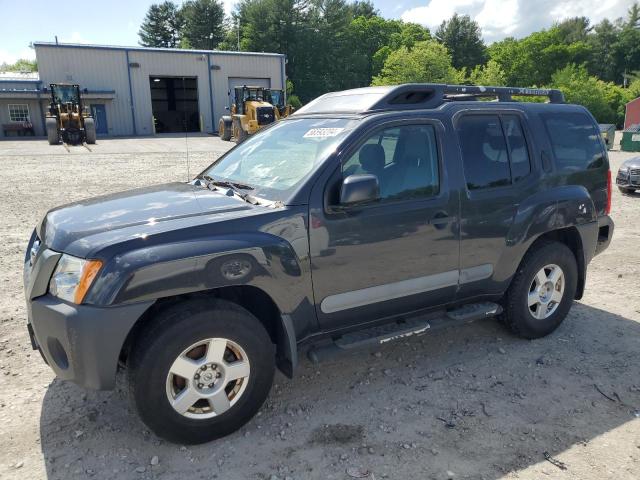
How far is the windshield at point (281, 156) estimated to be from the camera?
334cm

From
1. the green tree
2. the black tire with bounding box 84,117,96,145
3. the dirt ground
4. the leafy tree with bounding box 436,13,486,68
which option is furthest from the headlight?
the leafy tree with bounding box 436,13,486,68

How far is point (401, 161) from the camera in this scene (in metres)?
3.59

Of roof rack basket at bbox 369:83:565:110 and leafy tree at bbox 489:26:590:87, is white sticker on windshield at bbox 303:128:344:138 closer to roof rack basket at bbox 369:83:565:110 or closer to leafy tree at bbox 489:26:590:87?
roof rack basket at bbox 369:83:565:110

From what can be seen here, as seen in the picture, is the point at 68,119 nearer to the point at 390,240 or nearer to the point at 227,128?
the point at 227,128

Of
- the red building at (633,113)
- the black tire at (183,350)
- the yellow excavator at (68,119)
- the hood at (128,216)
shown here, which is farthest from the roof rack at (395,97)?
the red building at (633,113)

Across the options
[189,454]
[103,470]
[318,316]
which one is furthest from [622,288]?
[103,470]

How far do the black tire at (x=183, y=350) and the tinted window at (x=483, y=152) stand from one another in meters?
1.93

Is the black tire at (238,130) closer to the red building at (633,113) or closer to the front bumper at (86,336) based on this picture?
the front bumper at (86,336)

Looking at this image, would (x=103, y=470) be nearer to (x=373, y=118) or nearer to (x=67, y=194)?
(x=373, y=118)

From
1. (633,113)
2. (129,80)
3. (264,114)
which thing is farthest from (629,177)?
(129,80)

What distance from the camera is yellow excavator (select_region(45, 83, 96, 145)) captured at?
2569 cm

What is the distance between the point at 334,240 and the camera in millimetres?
3207

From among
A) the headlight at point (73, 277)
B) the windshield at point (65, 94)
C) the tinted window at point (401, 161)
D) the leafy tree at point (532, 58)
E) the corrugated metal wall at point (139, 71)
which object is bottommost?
the headlight at point (73, 277)

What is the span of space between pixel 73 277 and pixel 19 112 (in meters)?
38.0
